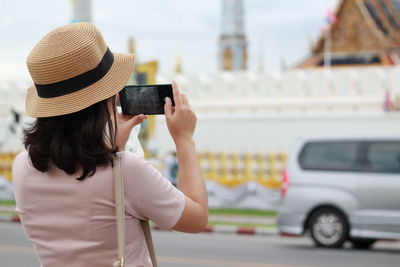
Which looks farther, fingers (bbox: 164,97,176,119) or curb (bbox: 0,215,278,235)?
curb (bbox: 0,215,278,235)

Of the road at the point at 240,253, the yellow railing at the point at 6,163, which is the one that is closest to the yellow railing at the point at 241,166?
the yellow railing at the point at 6,163

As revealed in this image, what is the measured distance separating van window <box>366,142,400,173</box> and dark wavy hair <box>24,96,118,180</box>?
1013 cm

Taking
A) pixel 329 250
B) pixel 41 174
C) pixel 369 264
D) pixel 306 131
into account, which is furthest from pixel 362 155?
pixel 41 174

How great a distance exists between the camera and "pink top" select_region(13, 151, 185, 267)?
7.74 feet

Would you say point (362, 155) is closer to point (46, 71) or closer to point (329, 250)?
point (329, 250)

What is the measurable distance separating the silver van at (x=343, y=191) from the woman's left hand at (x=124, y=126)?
31.8ft

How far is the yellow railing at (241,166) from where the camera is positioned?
69.5ft

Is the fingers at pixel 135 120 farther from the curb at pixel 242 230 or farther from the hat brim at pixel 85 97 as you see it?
the curb at pixel 242 230

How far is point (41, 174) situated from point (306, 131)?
1921 cm

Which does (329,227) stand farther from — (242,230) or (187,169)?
(187,169)

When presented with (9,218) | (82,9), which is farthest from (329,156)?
(82,9)

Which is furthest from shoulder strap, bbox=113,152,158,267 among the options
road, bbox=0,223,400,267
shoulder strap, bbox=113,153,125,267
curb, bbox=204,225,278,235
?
curb, bbox=204,225,278,235

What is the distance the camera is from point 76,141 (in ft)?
7.87

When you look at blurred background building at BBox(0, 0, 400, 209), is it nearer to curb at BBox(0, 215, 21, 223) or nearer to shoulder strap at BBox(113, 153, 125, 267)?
curb at BBox(0, 215, 21, 223)
